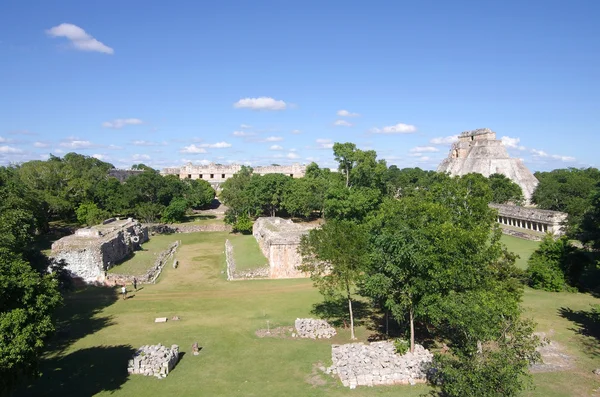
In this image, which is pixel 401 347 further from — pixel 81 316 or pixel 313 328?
pixel 81 316

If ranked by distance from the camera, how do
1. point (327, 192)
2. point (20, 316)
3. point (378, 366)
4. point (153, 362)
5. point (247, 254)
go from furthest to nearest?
point (327, 192) → point (247, 254) → point (153, 362) → point (378, 366) → point (20, 316)

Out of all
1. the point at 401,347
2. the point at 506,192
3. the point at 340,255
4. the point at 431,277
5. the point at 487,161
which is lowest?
the point at 401,347

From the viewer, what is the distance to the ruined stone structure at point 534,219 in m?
36.6

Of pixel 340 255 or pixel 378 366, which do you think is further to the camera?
pixel 340 255

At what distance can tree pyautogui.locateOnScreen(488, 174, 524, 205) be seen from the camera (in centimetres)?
5303

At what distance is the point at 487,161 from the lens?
60406mm

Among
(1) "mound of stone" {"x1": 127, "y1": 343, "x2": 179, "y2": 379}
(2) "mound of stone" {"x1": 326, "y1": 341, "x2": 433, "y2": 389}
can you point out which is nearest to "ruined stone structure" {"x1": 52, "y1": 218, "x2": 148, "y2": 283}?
(1) "mound of stone" {"x1": 127, "y1": 343, "x2": 179, "y2": 379}

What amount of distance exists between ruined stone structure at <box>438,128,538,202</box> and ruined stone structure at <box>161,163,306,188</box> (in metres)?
31.6

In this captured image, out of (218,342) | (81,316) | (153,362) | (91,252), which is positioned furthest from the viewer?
(91,252)

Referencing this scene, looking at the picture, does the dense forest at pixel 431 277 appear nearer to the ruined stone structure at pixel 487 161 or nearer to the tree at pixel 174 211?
the tree at pixel 174 211

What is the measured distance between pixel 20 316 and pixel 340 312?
14043mm

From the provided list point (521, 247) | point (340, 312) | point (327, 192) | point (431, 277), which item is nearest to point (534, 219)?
point (521, 247)

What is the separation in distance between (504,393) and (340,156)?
3610cm

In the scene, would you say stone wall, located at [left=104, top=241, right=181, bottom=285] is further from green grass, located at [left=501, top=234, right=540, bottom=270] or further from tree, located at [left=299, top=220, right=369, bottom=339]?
green grass, located at [left=501, top=234, right=540, bottom=270]
